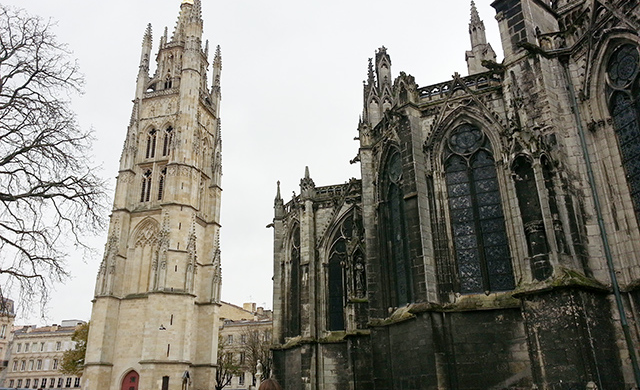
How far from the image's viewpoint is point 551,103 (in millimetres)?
12992

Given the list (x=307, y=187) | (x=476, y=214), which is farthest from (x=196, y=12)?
(x=476, y=214)

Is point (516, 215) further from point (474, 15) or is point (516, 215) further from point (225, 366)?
point (225, 366)

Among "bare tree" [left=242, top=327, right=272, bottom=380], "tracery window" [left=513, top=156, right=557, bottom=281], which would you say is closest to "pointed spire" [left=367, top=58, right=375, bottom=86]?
"tracery window" [left=513, top=156, right=557, bottom=281]

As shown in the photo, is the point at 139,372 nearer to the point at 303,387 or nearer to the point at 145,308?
the point at 145,308

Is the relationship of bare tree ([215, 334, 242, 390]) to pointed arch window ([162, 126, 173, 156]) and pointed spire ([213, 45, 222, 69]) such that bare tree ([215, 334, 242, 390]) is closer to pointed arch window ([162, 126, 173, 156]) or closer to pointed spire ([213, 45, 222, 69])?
→ pointed arch window ([162, 126, 173, 156])

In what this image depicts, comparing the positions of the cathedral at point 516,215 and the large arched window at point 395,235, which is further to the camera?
the large arched window at point 395,235

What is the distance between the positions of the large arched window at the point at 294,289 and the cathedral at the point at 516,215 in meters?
6.28

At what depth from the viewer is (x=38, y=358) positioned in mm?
62750

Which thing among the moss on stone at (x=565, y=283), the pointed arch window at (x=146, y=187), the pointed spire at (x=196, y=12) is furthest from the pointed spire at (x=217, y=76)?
the moss on stone at (x=565, y=283)

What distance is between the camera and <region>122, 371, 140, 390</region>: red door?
33.6 m

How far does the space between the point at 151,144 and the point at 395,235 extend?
29.7m

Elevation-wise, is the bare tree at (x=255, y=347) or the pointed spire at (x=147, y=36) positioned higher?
the pointed spire at (x=147, y=36)

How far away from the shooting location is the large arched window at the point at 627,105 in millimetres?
11492

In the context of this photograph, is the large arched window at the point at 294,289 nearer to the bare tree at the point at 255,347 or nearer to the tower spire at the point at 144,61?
the bare tree at the point at 255,347
